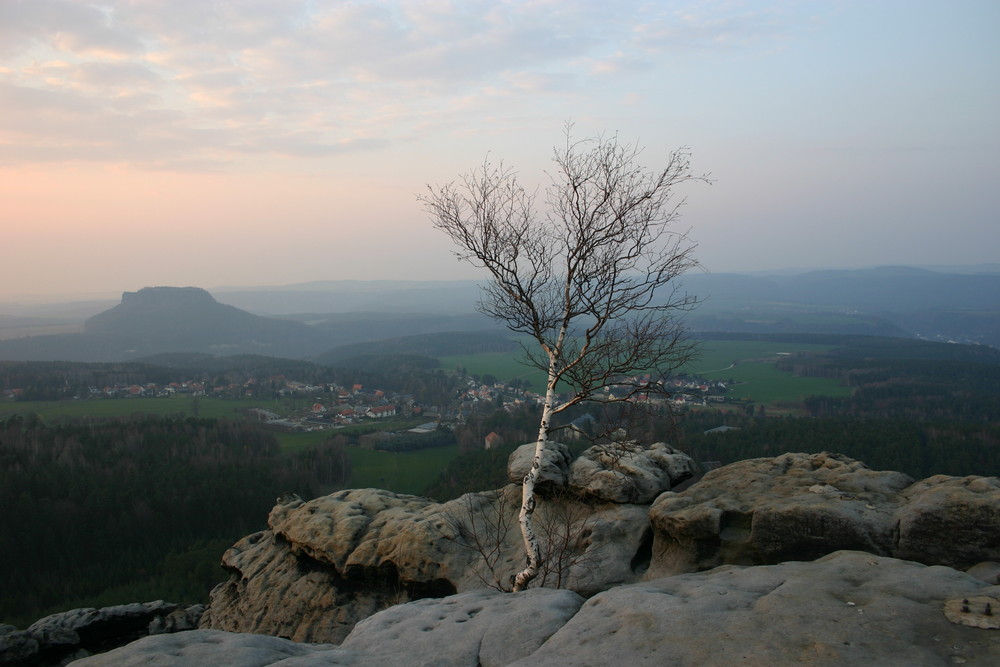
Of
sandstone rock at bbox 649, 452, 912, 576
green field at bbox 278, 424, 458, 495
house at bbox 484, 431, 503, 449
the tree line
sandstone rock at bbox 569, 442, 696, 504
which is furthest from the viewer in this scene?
house at bbox 484, 431, 503, 449

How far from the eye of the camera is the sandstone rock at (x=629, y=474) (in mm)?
14031

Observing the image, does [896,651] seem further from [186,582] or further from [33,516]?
[33,516]

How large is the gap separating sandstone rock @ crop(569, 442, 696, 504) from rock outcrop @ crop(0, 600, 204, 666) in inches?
434

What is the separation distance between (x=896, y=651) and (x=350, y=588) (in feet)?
40.9

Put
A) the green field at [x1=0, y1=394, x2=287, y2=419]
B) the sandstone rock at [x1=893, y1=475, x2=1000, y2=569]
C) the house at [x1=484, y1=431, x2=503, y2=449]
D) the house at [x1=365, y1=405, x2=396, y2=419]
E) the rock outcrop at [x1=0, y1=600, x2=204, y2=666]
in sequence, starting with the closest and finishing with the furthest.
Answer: the sandstone rock at [x1=893, y1=475, x2=1000, y2=569] < the rock outcrop at [x1=0, y1=600, x2=204, y2=666] < the house at [x1=484, y1=431, x2=503, y2=449] < the green field at [x1=0, y1=394, x2=287, y2=419] < the house at [x1=365, y1=405, x2=396, y2=419]

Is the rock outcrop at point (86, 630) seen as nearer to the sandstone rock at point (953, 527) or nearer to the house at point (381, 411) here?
the sandstone rock at point (953, 527)

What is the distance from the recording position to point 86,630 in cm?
1256

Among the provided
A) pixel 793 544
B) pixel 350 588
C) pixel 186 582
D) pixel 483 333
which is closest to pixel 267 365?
pixel 483 333

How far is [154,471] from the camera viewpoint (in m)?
49.3

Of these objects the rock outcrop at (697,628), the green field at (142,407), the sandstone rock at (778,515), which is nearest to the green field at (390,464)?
the green field at (142,407)

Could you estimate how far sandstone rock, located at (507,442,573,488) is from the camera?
1452 cm

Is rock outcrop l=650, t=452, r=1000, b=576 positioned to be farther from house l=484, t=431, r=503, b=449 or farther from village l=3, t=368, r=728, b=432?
village l=3, t=368, r=728, b=432

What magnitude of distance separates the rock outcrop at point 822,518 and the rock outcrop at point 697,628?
5.34 feet

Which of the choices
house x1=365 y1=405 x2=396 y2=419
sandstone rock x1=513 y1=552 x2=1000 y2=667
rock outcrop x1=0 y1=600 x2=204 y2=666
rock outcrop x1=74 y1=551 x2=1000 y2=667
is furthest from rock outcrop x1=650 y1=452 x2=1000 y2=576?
house x1=365 y1=405 x2=396 y2=419
